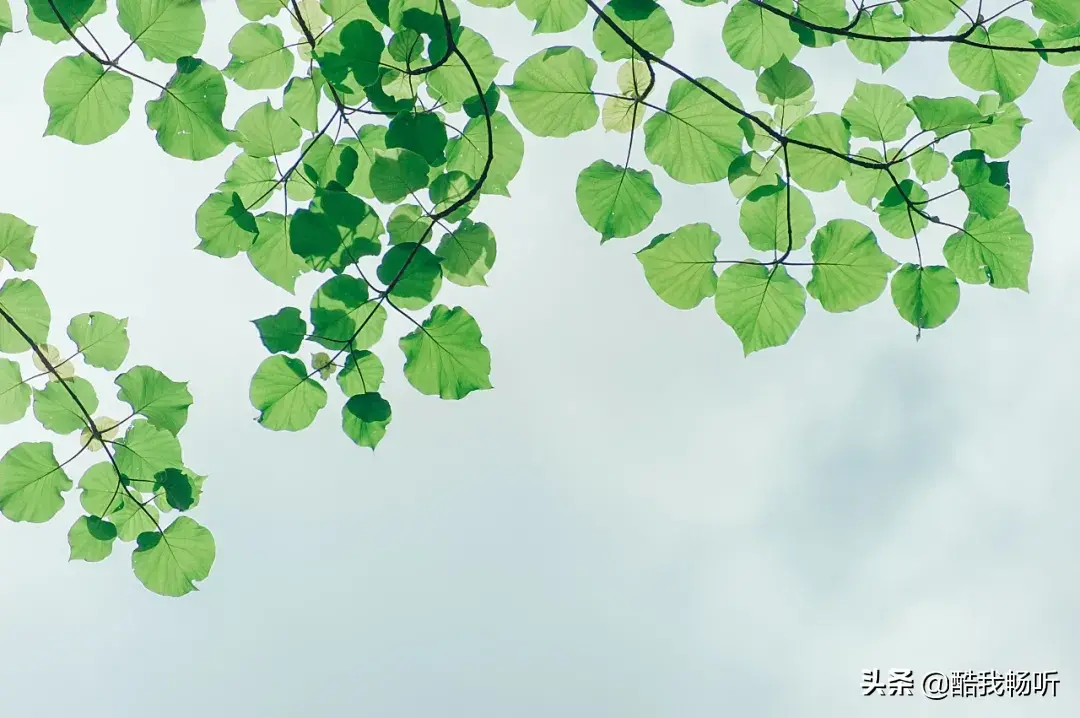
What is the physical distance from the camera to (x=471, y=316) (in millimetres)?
1753

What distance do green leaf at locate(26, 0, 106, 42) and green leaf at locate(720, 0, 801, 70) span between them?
1522 mm

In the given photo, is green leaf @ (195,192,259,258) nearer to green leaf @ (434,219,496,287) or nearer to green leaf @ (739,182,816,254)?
green leaf @ (434,219,496,287)

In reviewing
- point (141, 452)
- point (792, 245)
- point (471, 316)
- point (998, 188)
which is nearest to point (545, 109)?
point (471, 316)

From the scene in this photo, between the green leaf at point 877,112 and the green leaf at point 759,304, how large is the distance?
18.7 inches

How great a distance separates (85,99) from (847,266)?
192cm

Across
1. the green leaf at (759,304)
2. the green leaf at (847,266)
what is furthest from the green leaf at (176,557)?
the green leaf at (847,266)

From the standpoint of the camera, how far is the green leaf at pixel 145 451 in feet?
6.30

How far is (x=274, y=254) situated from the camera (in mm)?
1920

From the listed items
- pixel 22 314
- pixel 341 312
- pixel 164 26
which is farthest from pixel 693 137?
pixel 22 314

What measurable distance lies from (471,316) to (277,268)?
59 cm

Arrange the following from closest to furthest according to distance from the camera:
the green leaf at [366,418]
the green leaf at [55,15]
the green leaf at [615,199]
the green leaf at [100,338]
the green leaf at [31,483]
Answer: the green leaf at [55,15], the green leaf at [366,418], the green leaf at [615,199], the green leaf at [31,483], the green leaf at [100,338]

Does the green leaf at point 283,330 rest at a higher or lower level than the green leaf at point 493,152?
lower

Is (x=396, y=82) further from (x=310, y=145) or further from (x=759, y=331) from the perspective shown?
(x=759, y=331)

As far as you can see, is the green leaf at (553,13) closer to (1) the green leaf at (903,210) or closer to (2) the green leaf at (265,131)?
(2) the green leaf at (265,131)
